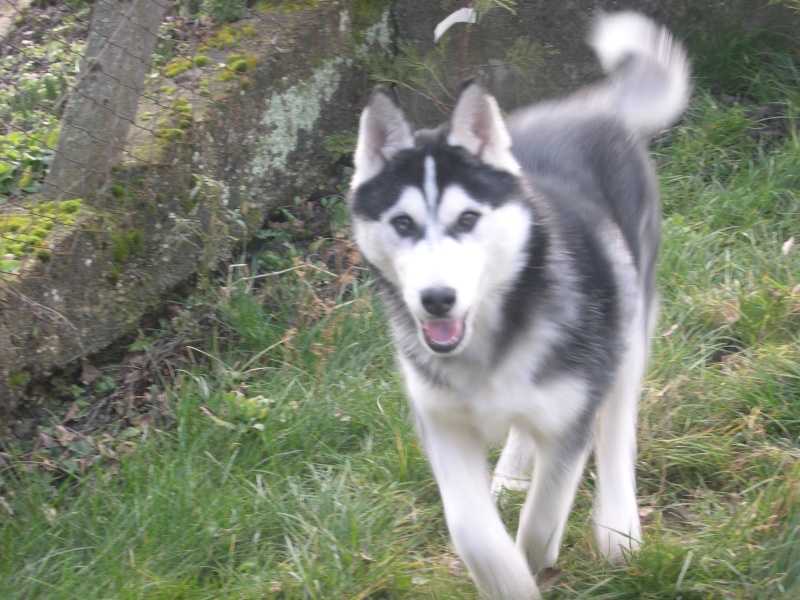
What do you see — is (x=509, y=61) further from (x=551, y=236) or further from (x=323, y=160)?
(x=551, y=236)

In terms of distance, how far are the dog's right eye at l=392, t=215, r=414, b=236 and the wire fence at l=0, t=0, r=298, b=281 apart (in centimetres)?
160

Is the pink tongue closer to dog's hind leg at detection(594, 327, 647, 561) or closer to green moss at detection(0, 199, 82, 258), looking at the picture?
dog's hind leg at detection(594, 327, 647, 561)

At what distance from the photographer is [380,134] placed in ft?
8.71

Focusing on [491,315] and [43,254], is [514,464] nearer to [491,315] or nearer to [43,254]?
[491,315]

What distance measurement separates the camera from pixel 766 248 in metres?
4.14

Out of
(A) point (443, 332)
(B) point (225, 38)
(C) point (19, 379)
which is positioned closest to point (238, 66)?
(B) point (225, 38)

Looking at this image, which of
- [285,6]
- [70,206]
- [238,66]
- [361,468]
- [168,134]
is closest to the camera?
[361,468]

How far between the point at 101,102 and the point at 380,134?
1.69 metres

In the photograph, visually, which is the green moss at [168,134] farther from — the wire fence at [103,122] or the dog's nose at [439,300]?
the dog's nose at [439,300]

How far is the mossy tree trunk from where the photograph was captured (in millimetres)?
3816

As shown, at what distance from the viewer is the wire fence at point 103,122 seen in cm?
375

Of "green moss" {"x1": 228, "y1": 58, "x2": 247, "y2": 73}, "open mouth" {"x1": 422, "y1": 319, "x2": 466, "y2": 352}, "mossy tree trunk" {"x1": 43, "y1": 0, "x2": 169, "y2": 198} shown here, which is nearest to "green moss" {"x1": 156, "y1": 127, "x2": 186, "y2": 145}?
"mossy tree trunk" {"x1": 43, "y1": 0, "x2": 169, "y2": 198}

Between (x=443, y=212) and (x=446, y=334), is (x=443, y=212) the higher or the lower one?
the higher one

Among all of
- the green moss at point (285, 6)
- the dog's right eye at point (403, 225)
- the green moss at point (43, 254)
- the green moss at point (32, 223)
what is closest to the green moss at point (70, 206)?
the green moss at point (32, 223)
